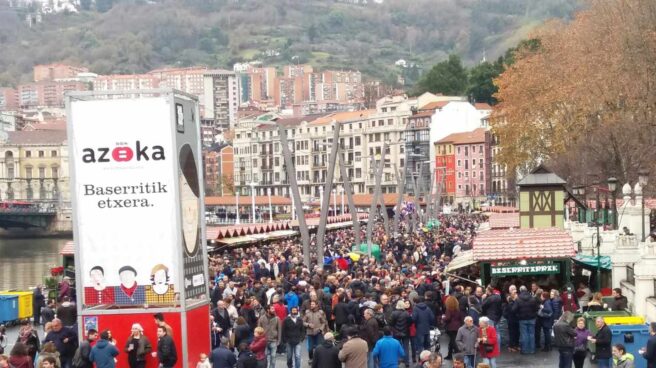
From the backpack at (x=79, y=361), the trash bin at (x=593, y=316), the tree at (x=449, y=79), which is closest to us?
the backpack at (x=79, y=361)

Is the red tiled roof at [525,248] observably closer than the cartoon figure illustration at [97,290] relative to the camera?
No

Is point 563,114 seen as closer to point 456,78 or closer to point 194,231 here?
point 194,231

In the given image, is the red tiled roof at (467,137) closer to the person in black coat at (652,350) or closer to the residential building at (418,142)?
the residential building at (418,142)

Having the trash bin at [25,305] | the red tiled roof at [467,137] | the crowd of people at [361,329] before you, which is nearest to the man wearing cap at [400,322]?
the crowd of people at [361,329]

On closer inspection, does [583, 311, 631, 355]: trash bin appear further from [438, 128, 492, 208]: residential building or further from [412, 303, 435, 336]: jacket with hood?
[438, 128, 492, 208]: residential building

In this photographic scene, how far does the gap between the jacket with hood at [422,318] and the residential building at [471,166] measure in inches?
5025

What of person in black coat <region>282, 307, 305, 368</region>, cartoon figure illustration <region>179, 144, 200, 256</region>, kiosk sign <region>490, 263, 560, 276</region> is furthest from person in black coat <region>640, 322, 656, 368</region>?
kiosk sign <region>490, 263, 560, 276</region>

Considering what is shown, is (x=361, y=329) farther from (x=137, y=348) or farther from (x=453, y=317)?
(x=137, y=348)

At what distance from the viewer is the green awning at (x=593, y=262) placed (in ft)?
98.5

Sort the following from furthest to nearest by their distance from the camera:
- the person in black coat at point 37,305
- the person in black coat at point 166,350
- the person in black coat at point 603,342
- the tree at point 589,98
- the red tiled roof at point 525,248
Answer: the tree at point 589,98, the person in black coat at point 37,305, the red tiled roof at point 525,248, the person in black coat at point 603,342, the person in black coat at point 166,350

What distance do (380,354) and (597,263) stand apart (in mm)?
12153

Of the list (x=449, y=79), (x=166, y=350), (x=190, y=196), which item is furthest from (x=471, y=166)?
(x=166, y=350)

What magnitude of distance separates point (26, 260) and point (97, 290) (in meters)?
81.8

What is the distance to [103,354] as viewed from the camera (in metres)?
18.8
